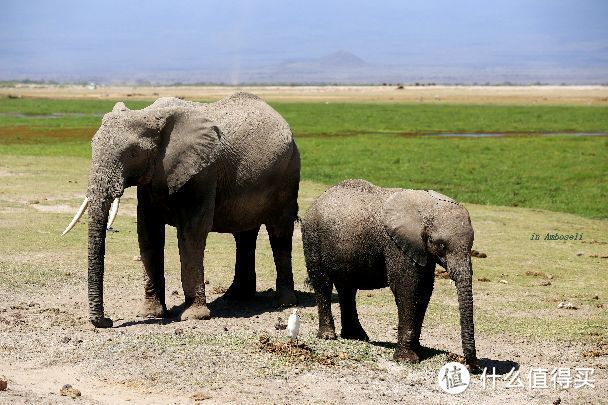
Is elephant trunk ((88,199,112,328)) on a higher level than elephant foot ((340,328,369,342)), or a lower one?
higher

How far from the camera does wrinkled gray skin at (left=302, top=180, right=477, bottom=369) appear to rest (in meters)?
11.8

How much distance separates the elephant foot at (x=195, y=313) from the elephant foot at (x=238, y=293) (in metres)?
1.79

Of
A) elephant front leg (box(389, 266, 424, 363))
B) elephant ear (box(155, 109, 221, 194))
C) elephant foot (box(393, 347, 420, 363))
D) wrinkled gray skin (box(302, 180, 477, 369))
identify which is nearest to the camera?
wrinkled gray skin (box(302, 180, 477, 369))

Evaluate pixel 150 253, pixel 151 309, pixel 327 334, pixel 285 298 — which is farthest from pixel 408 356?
pixel 150 253

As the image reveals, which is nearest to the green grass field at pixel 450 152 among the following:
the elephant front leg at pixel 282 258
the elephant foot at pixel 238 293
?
the elephant front leg at pixel 282 258

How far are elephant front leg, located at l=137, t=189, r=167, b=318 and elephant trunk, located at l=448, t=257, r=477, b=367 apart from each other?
17.5 ft

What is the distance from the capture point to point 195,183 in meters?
14.9

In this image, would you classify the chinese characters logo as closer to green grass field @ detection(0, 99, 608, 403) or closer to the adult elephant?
green grass field @ detection(0, 99, 608, 403)

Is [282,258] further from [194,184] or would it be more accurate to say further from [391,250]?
[391,250]

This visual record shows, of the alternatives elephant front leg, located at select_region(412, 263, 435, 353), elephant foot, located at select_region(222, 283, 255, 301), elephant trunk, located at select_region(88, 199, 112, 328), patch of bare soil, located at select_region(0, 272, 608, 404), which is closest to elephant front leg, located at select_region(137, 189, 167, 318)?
patch of bare soil, located at select_region(0, 272, 608, 404)

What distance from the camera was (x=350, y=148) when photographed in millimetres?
46469

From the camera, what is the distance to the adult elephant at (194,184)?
1409 cm

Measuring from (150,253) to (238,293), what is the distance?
1960mm

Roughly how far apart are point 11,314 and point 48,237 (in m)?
6.71
